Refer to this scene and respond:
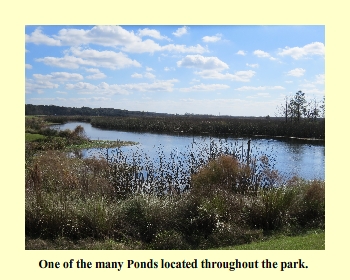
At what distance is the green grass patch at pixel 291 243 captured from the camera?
21.6 feet

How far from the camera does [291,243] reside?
6.91 m

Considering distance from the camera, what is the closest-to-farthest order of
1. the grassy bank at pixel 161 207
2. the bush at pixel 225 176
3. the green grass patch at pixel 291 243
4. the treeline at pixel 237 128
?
the green grass patch at pixel 291 243, the grassy bank at pixel 161 207, the bush at pixel 225 176, the treeline at pixel 237 128

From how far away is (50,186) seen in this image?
352 inches

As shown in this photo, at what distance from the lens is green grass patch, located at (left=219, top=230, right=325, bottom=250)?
658 cm

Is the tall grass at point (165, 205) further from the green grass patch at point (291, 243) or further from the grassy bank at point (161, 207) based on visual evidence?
the green grass patch at point (291, 243)

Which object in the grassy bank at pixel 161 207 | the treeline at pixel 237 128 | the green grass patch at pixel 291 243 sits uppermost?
the treeline at pixel 237 128

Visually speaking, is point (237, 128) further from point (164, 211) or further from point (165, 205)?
point (164, 211)

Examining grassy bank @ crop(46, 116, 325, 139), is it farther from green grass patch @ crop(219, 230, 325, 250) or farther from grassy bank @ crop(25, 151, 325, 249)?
green grass patch @ crop(219, 230, 325, 250)

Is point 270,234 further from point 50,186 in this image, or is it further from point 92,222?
point 50,186

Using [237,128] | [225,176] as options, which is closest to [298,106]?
[237,128]

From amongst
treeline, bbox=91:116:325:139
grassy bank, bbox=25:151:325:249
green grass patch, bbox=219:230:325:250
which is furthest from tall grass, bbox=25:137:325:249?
treeline, bbox=91:116:325:139

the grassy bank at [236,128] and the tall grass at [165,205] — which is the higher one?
the grassy bank at [236,128]

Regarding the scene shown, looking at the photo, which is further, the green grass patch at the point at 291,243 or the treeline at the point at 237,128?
the treeline at the point at 237,128

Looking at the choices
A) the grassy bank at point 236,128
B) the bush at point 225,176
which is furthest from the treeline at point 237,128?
the bush at point 225,176
